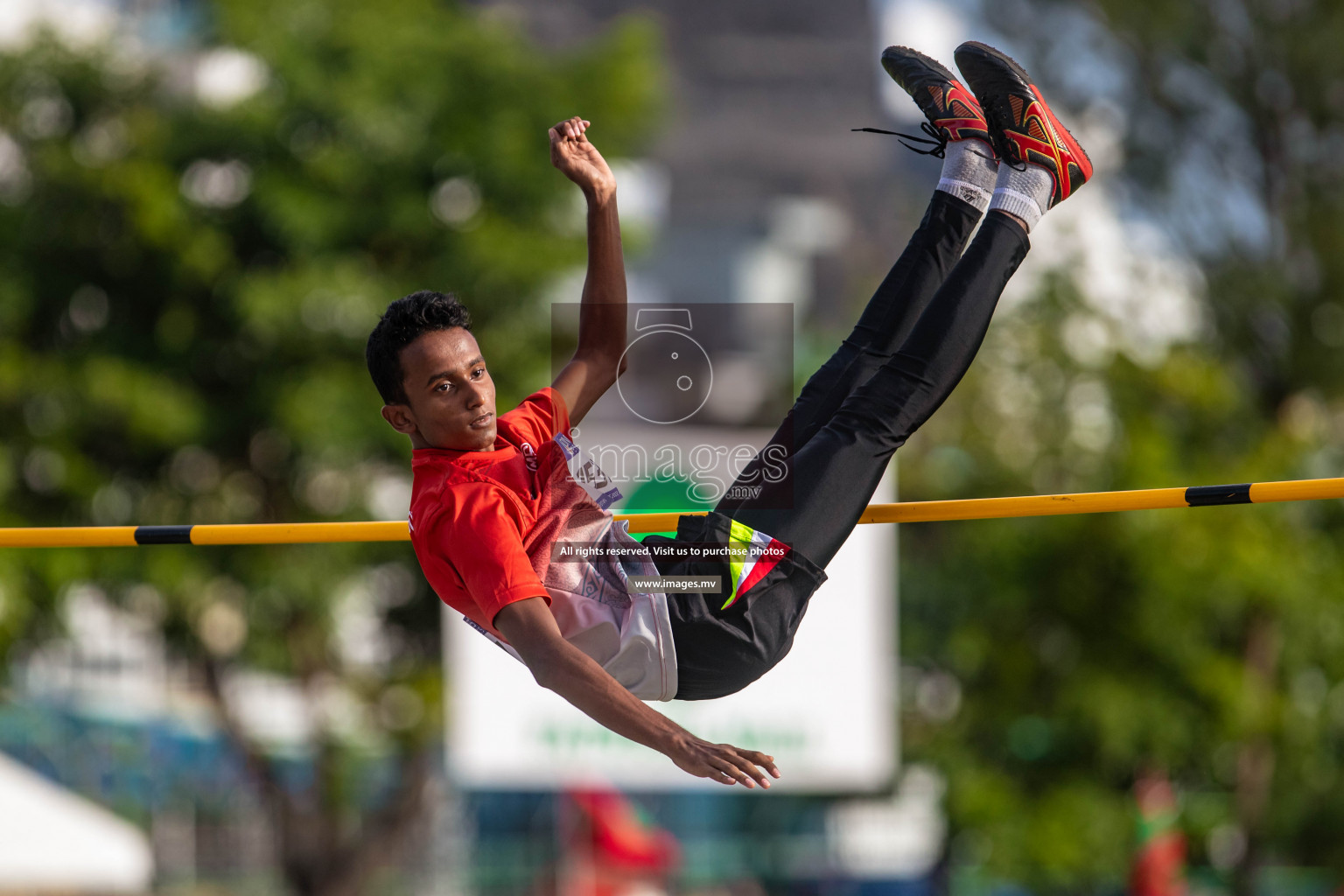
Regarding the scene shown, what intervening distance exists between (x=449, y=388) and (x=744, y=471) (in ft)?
2.92

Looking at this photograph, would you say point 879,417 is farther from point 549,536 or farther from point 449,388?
point 449,388

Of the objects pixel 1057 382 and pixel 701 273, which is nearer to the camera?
pixel 1057 382

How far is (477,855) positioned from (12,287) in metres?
8.52

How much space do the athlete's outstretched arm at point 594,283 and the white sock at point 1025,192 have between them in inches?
43.9

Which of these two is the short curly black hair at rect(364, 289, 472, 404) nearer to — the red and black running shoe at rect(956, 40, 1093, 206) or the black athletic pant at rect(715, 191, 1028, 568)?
the black athletic pant at rect(715, 191, 1028, 568)

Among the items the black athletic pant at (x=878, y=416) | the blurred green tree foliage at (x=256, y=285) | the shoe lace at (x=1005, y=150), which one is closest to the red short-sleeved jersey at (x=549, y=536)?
the black athletic pant at (x=878, y=416)

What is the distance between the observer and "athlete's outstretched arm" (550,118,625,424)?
14.9 feet

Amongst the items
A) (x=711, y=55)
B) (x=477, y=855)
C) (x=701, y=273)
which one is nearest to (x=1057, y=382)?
(x=477, y=855)

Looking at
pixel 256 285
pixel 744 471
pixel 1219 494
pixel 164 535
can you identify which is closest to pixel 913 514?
pixel 744 471

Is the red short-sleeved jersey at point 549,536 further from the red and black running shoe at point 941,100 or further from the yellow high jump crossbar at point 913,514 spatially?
the red and black running shoe at point 941,100

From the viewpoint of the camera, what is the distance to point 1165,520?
1362 cm

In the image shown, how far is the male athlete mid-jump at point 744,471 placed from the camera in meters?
4.21

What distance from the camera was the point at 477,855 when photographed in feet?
59.9

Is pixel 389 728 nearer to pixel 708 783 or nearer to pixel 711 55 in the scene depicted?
pixel 708 783
